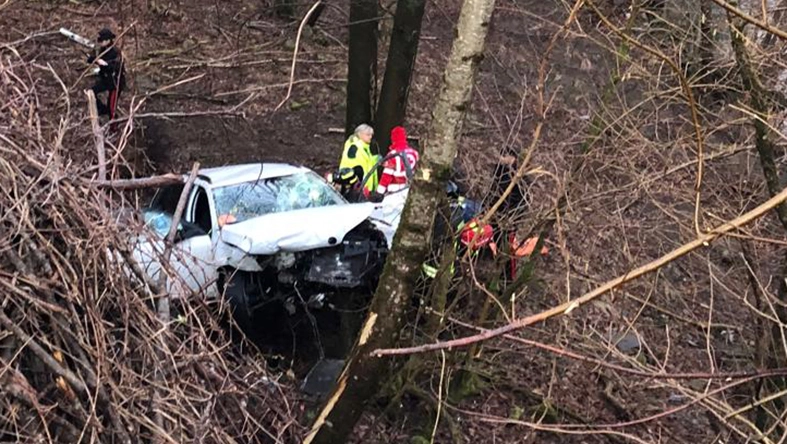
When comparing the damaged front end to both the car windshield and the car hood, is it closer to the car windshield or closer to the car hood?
the car hood

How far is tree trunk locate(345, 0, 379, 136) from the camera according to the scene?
1286 centimetres

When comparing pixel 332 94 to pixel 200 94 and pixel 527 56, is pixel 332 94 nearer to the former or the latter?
pixel 200 94

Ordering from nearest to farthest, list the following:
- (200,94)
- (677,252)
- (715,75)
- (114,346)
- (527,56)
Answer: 1. (677,252)
2. (114,346)
3. (715,75)
4. (200,94)
5. (527,56)

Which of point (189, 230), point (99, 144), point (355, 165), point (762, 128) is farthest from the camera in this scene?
point (355, 165)

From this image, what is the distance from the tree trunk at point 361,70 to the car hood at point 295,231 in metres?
4.14

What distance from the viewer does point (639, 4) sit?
334 inches

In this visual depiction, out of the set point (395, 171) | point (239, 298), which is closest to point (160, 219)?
point (239, 298)

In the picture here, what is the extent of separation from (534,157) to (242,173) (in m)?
3.20

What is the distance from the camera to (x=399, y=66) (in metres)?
12.2

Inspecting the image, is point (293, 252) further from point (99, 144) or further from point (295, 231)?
point (99, 144)

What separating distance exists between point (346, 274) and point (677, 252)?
532cm

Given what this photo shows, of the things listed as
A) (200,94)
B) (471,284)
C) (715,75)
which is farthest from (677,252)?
(200,94)

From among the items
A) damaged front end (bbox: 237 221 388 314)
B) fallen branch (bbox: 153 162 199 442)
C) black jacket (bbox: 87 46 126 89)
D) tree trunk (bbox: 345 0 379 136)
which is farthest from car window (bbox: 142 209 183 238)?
tree trunk (bbox: 345 0 379 136)

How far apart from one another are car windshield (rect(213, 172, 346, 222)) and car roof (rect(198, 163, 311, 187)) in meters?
0.06
